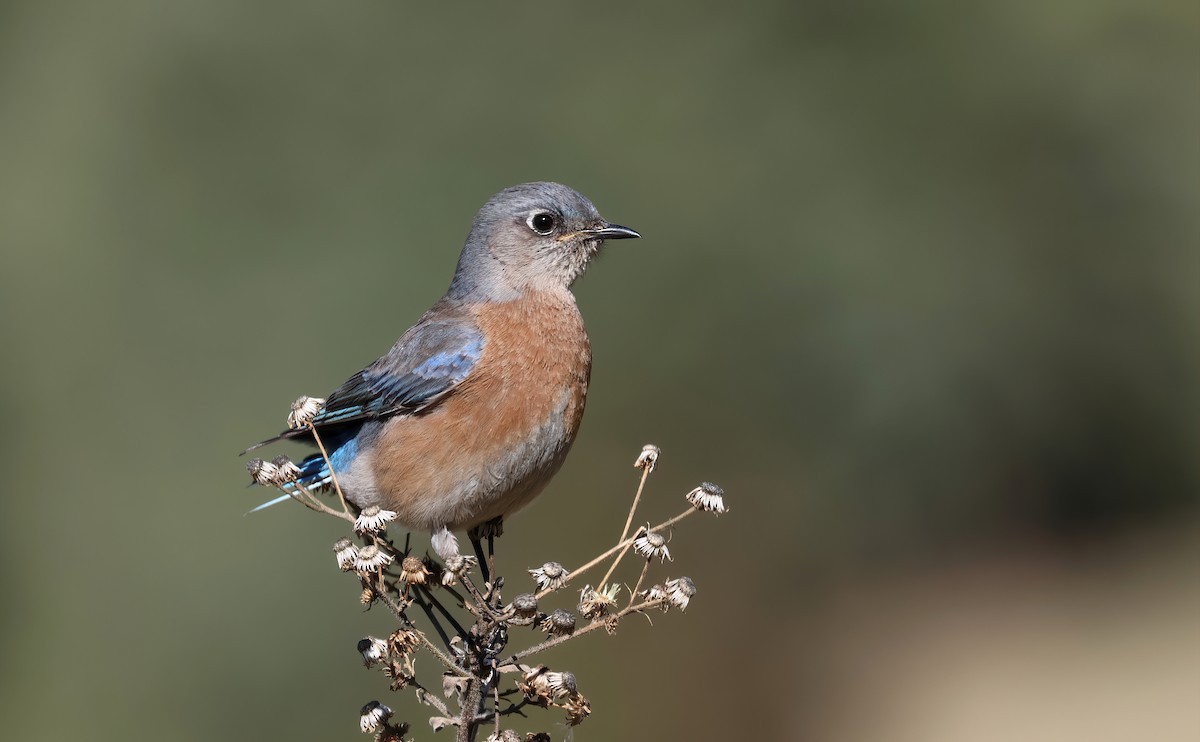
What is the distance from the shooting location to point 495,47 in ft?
34.1

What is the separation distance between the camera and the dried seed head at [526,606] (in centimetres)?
302

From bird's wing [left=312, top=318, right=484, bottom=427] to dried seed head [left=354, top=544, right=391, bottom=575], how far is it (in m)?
1.40

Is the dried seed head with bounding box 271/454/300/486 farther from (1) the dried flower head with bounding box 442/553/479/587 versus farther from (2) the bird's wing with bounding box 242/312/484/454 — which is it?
(2) the bird's wing with bounding box 242/312/484/454

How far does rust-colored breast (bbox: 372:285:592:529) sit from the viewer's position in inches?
169

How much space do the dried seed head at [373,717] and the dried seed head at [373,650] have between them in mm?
134

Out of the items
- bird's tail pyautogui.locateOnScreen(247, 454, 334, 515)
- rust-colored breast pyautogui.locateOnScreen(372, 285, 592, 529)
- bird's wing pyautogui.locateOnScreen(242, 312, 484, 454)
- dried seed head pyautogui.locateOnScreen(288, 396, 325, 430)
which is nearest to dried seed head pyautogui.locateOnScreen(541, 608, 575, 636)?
dried seed head pyautogui.locateOnScreen(288, 396, 325, 430)

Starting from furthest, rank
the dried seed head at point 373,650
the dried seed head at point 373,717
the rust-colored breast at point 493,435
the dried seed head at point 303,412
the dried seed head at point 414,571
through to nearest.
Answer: the rust-colored breast at point 493,435, the dried seed head at point 303,412, the dried seed head at point 414,571, the dried seed head at point 373,650, the dried seed head at point 373,717

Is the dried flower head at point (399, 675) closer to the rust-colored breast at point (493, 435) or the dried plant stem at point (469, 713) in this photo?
the dried plant stem at point (469, 713)

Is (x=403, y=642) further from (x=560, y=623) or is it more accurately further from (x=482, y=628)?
(x=560, y=623)

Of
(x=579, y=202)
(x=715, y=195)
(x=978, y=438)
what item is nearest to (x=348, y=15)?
(x=715, y=195)

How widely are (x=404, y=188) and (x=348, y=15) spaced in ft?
6.04

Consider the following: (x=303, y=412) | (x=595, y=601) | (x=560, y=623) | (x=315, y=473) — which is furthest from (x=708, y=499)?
(x=315, y=473)

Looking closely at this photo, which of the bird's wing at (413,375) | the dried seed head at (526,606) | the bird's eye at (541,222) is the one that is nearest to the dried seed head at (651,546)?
the dried seed head at (526,606)

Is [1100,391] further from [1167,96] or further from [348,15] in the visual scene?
[348,15]
